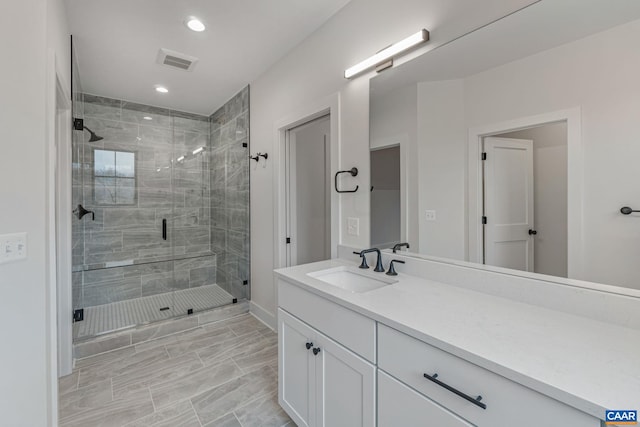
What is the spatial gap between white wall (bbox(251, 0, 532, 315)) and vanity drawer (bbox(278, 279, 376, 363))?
0.64 m

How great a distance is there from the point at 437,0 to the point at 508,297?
5.09 ft

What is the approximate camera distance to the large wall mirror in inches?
37.8

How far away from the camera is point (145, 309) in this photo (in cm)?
333

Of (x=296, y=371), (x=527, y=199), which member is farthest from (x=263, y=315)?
(x=527, y=199)

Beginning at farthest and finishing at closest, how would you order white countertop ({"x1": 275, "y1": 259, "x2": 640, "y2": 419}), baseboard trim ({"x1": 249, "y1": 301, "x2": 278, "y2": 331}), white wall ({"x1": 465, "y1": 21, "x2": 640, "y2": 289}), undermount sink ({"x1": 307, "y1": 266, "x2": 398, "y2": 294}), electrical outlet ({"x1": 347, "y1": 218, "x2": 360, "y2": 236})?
baseboard trim ({"x1": 249, "y1": 301, "x2": 278, "y2": 331}) < electrical outlet ({"x1": 347, "y1": 218, "x2": 360, "y2": 236}) < undermount sink ({"x1": 307, "y1": 266, "x2": 398, "y2": 294}) < white wall ({"x1": 465, "y1": 21, "x2": 640, "y2": 289}) < white countertop ({"x1": 275, "y1": 259, "x2": 640, "y2": 419})

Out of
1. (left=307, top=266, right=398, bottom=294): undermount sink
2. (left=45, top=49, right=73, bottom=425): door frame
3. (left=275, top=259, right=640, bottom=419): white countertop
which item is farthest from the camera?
(left=45, top=49, right=73, bottom=425): door frame

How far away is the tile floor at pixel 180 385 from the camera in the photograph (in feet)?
5.66

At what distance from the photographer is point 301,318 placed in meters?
1.48

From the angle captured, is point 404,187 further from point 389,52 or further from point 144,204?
point 144,204

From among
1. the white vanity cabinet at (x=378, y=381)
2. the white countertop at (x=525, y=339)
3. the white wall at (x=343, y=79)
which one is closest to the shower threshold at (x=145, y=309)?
the white wall at (x=343, y=79)

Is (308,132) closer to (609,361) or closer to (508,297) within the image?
(508,297)

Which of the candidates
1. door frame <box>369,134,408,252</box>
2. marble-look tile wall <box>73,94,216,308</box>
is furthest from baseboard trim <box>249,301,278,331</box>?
door frame <box>369,134,408,252</box>

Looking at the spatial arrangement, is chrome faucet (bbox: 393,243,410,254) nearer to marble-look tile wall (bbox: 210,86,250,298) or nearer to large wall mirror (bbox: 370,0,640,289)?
large wall mirror (bbox: 370,0,640,289)

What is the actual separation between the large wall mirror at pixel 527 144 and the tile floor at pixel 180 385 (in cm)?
150
